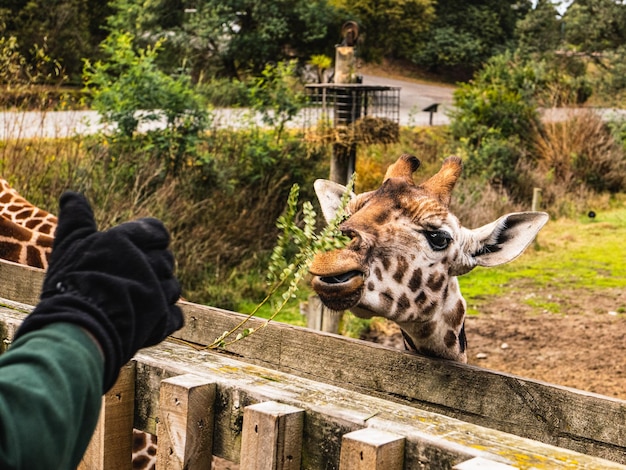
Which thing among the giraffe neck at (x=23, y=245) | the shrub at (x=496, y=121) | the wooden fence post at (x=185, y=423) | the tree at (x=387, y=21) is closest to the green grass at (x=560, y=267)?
the shrub at (x=496, y=121)

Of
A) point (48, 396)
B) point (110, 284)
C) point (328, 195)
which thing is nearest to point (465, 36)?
point (328, 195)

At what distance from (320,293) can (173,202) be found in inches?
245

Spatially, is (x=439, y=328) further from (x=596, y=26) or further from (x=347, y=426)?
(x=596, y=26)

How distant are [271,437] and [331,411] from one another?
0.49ft

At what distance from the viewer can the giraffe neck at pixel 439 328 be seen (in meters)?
3.40

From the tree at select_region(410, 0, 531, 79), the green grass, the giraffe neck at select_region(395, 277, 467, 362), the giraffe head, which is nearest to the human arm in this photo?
the giraffe head

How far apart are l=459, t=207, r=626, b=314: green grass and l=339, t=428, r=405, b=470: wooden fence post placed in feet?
25.9

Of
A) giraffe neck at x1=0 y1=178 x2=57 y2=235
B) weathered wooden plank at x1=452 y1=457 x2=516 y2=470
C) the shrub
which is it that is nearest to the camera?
weathered wooden plank at x1=452 y1=457 x2=516 y2=470

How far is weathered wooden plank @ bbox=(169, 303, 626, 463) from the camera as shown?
8.76 feet

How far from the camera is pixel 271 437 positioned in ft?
6.45

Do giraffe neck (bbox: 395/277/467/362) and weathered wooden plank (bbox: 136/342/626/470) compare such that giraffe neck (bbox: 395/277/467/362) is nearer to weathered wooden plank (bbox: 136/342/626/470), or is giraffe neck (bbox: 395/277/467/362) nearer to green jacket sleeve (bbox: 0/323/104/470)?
weathered wooden plank (bbox: 136/342/626/470)

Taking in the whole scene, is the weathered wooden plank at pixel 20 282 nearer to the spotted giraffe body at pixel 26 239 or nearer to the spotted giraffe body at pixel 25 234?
the spotted giraffe body at pixel 25 234

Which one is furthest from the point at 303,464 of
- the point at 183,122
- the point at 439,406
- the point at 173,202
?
the point at 183,122

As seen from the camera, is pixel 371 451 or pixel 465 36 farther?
pixel 465 36
